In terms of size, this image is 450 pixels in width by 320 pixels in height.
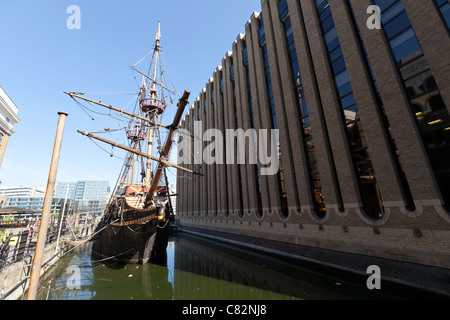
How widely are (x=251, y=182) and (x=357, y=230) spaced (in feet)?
38.8

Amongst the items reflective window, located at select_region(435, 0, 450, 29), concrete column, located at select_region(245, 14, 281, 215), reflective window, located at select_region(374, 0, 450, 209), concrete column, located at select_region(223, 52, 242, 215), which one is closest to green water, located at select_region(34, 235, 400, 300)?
concrete column, located at select_region(245, 14, 281, 215)

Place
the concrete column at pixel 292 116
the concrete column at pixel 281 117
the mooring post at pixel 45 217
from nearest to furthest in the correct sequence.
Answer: the mooring post at pixel 45 217
the concrete column at pixel 292 116
the concrete column at pixel 281 117

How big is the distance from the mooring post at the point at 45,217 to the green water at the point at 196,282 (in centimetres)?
674

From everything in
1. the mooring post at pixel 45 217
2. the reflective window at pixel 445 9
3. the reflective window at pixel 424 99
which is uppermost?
the reflective window at pixel 445 9

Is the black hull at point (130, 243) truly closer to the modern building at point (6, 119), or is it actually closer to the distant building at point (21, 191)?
the modern building at point (6, 119)

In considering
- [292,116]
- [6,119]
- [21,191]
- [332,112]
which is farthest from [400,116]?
[21,191]

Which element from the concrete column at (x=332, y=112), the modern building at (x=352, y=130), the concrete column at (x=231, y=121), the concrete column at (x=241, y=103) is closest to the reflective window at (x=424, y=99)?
the modern building at (x=352, y=130)

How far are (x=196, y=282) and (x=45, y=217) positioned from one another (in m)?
9.74

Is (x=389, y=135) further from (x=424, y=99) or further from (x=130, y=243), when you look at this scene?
(x=130, y=243)

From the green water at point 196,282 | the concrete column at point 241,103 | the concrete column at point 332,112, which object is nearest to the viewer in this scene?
the green water at point 196,282

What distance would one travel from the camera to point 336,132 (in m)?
14.1

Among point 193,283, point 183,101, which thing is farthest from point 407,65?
point 193,283

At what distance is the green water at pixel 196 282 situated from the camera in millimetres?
9625

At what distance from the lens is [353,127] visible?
13.7 meters
